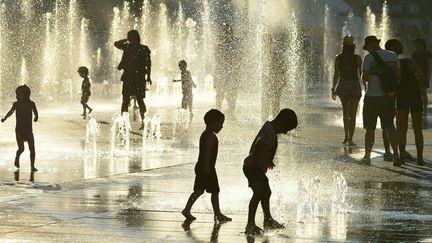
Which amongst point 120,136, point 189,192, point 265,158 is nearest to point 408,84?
point 189,192

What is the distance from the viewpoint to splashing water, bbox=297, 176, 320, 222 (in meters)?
11.7

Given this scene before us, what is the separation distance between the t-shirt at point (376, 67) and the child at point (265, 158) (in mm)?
5808

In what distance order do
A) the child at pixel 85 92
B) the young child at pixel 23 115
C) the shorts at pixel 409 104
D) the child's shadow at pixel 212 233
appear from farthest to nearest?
1. the child at pixel 85 92
2. the shorts at pixel 409 104
3. the young child at pixel 23 115
4. the child's shadow at pixel 212 233

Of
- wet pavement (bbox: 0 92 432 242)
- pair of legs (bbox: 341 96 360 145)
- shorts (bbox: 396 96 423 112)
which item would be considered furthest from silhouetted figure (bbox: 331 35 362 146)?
shorts (bbox: 396 96 423 112)

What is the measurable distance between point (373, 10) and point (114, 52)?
43.5 metres

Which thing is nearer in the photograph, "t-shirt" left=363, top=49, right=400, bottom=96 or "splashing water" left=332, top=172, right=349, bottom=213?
"splashing water" left=332, top=172, right=349, bottom=213

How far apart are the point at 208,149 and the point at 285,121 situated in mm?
865

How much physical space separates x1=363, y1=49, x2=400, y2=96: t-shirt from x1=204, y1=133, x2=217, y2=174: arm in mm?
5516

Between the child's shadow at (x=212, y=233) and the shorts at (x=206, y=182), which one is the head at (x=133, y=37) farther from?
the child's shadow at (x=212, y=233)

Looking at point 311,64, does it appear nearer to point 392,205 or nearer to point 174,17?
point 174,17

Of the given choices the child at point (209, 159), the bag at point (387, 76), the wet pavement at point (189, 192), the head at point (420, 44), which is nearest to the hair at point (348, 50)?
the wet pavement at point (189, 192)

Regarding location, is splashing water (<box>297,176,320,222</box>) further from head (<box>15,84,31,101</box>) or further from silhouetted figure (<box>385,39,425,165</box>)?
head (<box>15,84,31,101</box>)

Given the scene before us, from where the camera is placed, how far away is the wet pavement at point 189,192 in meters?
10.5

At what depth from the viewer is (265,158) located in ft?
35.5
